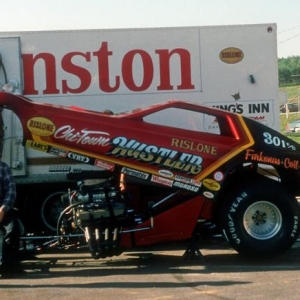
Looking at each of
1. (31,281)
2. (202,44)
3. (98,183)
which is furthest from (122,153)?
(202,44)

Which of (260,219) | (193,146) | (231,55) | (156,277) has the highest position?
(231,55)

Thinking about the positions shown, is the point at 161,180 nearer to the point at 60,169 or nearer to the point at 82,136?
the point at 82,136

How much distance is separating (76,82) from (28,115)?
196 cm

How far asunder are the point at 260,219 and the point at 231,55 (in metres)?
2.88

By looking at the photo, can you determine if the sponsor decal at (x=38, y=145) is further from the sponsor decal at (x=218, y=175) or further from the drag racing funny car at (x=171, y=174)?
the sponsor decal at (x=218, y=175)

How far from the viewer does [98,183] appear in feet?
30.9

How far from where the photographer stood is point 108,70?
10961mm

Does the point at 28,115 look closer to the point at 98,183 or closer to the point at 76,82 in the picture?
the point at 98,183

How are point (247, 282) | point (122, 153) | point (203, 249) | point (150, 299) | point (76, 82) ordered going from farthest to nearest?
point (76, 82) → point (203, 249) → point (122, 153) → point (247, 282) → point (150, 299)

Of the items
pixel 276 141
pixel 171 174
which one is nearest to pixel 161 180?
pixel 171 174

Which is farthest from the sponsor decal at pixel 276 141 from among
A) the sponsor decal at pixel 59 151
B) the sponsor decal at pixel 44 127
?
the sponsor decal at pixel 44 127

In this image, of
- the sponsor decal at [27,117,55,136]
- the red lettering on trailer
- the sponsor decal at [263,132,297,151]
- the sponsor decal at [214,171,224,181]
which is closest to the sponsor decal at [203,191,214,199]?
the sponsor decal at [214,171,224,181]

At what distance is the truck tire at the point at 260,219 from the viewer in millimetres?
9141

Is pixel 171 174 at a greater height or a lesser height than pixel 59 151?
lesser
